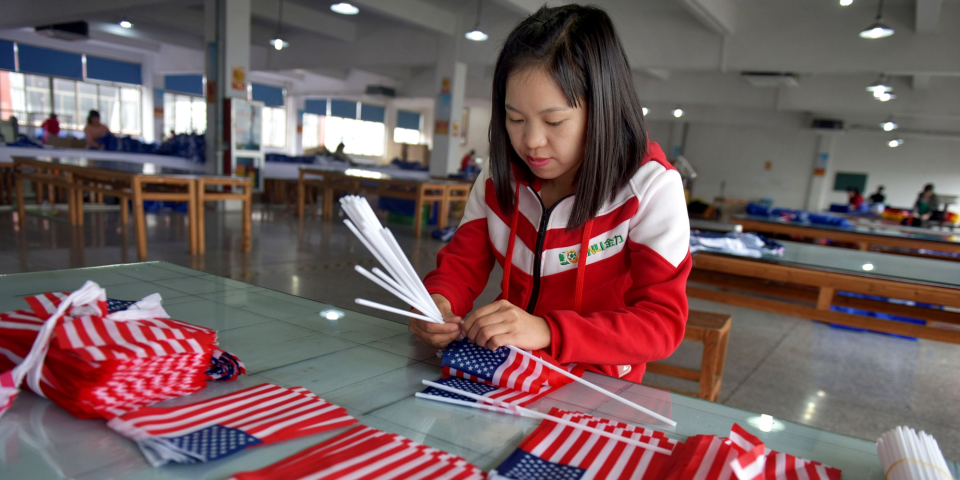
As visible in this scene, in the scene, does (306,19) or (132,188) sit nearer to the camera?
(132,188)

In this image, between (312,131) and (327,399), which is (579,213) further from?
(312,131)

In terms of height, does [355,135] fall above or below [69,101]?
below

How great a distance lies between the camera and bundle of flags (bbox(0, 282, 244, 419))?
0.65 metres

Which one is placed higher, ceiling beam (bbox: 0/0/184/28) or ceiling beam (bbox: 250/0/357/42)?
ceiling beam (bbox: 250/0/357/42)

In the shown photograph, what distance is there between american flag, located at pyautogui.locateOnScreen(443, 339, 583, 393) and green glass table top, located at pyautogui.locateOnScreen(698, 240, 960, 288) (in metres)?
2.07

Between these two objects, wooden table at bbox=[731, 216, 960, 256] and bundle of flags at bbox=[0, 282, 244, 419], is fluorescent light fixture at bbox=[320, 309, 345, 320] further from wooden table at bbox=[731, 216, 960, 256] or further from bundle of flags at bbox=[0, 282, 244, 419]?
wooden table at bbox=[731, 216, 960, 256]

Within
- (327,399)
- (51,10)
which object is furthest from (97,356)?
(51,10)

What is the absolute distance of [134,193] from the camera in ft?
14.1

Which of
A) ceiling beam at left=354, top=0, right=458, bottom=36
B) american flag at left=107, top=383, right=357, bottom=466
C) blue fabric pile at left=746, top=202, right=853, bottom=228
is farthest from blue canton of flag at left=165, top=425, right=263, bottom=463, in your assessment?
ceiling beam at left=354, top=0, right=458, bottom=36

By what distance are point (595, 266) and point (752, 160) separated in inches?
725

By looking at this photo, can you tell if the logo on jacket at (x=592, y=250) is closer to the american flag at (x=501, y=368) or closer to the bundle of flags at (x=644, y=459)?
the american flag at (x=501, y=368)

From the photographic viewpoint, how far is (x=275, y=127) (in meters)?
18.8

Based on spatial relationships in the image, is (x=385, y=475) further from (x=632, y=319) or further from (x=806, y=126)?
(x=806, y=126)

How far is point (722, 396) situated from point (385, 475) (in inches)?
103
